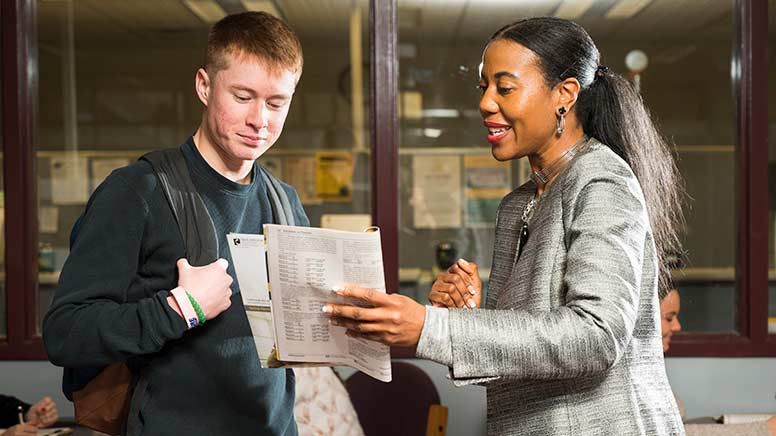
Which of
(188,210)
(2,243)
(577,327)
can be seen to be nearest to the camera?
(577,327)

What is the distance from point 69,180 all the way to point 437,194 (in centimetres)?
219

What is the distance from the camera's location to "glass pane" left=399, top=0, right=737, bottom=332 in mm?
3781

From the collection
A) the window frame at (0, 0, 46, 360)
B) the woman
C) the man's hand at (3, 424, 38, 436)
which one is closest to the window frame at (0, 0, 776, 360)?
the window frame at (0, 0, 46, 360)

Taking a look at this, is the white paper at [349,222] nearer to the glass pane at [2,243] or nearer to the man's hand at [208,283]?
the glass pane at [2,243]

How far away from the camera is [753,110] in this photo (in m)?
3.29

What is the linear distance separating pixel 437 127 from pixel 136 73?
284 cm

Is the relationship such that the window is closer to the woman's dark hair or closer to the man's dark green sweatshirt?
the woman's dark hair

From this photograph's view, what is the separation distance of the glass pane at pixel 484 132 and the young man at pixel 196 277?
2.33m

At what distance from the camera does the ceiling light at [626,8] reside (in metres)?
4.47

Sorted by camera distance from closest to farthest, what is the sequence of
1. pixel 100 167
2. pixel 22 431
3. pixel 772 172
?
pixel 22 431, pixel 772 172, pixel 100 167

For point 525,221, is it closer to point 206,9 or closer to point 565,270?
point 565,270

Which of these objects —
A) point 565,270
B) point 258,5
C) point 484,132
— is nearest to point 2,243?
point 258,5

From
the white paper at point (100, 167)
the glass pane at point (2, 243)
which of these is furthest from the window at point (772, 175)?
the white paper at point (100, 167)

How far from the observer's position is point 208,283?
4.55ft
